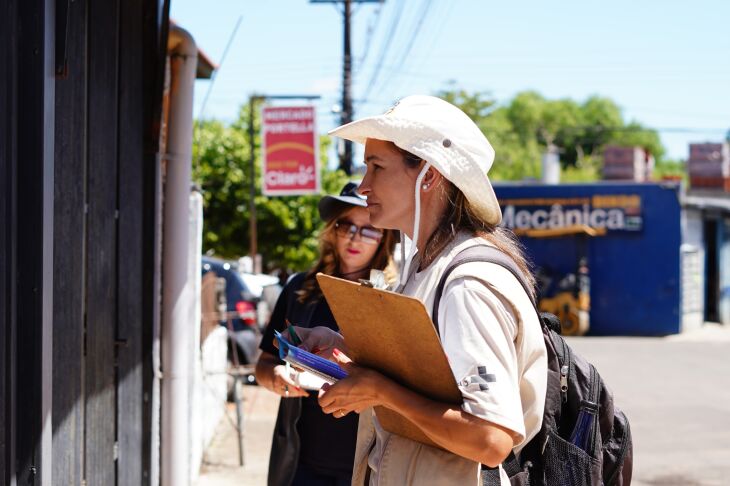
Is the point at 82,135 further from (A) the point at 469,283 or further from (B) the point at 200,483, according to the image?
(B) the point at 200,483

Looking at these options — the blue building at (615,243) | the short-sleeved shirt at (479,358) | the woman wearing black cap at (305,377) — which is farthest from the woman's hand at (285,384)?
the blue building at (615,243)

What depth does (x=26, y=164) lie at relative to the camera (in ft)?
9.96

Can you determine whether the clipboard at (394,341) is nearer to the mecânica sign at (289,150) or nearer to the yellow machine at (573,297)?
the mecânica sign at (289,150)

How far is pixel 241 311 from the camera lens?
13.8 meters

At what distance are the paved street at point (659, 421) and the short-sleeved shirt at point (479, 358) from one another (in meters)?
5.66

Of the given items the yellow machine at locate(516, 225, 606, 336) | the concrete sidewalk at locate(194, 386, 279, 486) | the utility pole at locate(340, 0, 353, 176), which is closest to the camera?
the concrete sidewalk at locate(194, 386, 279, 486)

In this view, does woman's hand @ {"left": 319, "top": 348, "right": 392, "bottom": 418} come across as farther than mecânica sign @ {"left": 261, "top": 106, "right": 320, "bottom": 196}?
No

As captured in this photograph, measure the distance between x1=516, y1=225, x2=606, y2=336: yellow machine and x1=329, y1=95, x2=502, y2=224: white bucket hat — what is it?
23.4m

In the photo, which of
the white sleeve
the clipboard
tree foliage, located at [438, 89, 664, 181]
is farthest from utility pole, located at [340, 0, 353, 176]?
tree foliage, located at [438, 89, 664, 181]

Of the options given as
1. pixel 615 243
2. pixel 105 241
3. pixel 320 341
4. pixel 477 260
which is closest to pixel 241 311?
pixel 105 241

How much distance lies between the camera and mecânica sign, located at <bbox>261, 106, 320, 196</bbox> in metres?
16.6

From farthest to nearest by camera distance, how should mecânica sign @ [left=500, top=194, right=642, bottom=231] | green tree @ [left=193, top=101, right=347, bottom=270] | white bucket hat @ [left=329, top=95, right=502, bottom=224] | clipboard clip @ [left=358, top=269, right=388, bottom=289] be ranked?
green tree @ [left=193, top=101, right=347, bottom=270], mecânica sign @ [left=500, top=194, right=642, bottom=231], white bucket hat @ [left=329, top=95, right=502, bottom=224], clipboard clip @ [left=358, top=269, right=388, bottom=289]

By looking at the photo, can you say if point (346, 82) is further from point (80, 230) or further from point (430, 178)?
point (430, 178)

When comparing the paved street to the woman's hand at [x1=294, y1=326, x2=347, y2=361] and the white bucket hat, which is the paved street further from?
the white bucket hat
